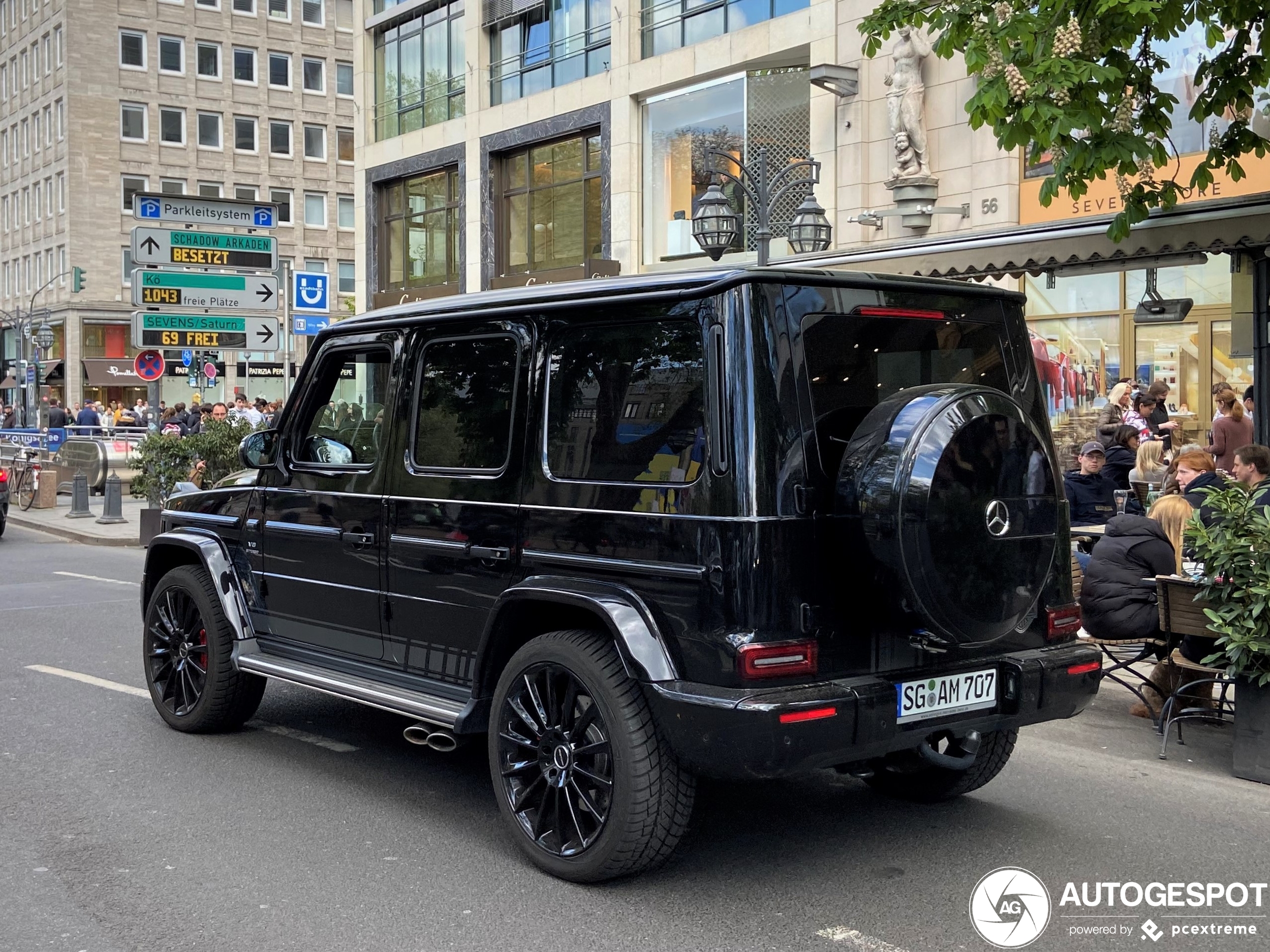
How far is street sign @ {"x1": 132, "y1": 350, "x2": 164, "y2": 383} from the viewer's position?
19.8 m

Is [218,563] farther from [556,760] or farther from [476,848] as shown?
[556,760]

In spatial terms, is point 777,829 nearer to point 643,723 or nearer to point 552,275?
point 643,723

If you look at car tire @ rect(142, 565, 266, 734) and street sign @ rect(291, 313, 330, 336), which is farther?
street sign @ rect(291, 313, 330, 336)

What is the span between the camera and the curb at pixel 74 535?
1772cm

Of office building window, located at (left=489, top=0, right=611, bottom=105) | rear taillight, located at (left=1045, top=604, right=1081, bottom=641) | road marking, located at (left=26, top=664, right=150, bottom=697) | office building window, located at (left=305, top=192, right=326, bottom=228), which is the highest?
office building window, located at (left=305, top=192, right=326, bottom=228)

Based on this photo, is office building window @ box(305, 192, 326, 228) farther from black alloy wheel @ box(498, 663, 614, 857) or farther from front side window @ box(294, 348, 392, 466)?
black alloy wheel @ box(498, 663, 614, 857)

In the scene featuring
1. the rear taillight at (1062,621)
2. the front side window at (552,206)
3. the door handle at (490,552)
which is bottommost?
the rear taillight at (1062,621)

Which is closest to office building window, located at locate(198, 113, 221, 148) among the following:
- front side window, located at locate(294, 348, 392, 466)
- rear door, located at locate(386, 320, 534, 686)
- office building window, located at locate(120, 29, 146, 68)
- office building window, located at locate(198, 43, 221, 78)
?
office building window, located at locate(198, 43, 221, 78)

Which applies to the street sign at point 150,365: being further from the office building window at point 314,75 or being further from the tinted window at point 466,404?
the office building window at point 314,75

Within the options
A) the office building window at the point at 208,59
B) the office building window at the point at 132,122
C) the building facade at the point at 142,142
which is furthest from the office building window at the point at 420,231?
the office building window at the point at 208,59

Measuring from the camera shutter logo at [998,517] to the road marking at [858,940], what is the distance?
4.37ft

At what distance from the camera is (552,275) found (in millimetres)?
25453

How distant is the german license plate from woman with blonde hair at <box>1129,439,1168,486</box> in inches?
284

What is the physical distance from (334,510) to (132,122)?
63.7m
